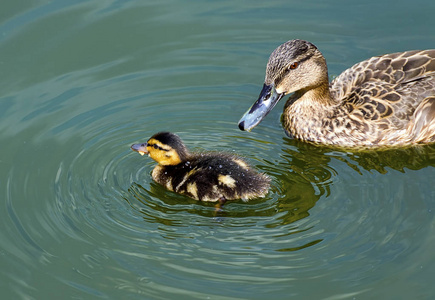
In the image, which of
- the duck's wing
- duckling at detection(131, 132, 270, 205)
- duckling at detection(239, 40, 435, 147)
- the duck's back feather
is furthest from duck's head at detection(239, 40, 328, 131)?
duckling at detection(131, 132, 270, 205)

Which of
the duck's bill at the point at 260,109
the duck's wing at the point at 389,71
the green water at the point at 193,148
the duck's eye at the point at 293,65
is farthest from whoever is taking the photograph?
the duck's wing at the point at 389,71


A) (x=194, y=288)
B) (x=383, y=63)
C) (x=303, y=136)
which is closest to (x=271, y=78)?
(x=303, y=136)

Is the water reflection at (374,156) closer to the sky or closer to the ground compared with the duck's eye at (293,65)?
closer to the ground

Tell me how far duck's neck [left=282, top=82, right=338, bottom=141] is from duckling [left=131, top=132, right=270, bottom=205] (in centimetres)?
102

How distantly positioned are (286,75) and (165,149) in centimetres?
128

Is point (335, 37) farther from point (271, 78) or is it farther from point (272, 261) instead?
point (272, 261)

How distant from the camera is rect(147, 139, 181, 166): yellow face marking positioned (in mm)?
5395

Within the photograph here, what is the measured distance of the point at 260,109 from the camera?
5977 millimetres

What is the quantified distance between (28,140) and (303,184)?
213cm

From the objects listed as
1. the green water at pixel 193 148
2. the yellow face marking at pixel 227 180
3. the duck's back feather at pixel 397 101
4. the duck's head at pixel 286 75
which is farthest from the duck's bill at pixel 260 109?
the yellow face marking at pixel 227 180

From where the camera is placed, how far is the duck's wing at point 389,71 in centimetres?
629

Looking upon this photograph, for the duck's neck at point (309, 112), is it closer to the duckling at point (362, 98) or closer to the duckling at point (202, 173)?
the duckling at point (362, 98)

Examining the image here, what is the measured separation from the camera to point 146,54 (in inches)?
283

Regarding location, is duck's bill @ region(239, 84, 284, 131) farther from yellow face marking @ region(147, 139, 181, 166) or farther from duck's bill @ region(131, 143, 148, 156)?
duck's bill @ region(131, 143, 148, 156)
